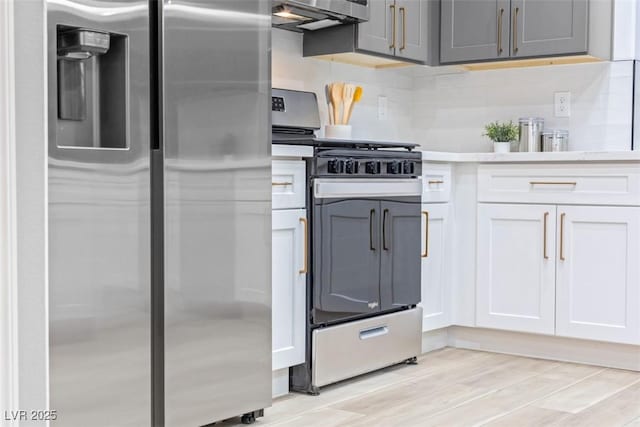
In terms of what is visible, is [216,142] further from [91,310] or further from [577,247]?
[577,247]

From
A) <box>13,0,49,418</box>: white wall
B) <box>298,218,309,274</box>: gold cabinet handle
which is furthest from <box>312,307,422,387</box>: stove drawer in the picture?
<box>13,0,49,418</box>: white wall

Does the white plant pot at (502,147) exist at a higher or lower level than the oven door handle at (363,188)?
higher

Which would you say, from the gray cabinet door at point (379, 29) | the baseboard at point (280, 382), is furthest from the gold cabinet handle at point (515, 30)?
the baseboard at point (280, 382)

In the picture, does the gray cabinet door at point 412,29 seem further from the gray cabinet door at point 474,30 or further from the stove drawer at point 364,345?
the stove drawer at point 364,345

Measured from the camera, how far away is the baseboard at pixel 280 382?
10.0 feet

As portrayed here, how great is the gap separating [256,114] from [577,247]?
5.69 feet

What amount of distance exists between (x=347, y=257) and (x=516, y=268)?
39.1 inches

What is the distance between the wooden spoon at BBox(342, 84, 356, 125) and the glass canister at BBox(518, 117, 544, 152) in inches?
38.2

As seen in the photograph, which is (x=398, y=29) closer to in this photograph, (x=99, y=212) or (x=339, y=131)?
(x=339, y=131)

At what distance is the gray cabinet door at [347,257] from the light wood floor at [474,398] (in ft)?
1.11

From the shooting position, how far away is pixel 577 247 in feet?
11.9

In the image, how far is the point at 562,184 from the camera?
3.66m

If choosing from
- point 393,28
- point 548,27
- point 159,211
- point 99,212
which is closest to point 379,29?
point 393,28

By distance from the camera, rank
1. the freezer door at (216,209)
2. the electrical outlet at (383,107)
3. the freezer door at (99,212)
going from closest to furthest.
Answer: the freezer door at (99,212)
the freezer door at (216,209)
the electrical outlet at (383,107)
